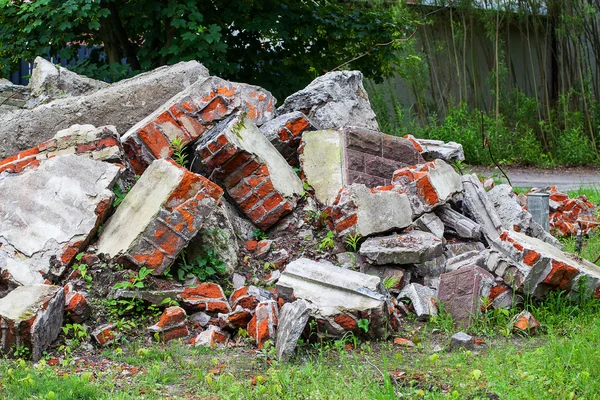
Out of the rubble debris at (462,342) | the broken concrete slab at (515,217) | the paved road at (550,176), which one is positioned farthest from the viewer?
the paved road at (550,176)

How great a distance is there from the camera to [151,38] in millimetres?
9266

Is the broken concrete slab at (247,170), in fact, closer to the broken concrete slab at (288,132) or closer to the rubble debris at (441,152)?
the broken concrete slab at (288,132)

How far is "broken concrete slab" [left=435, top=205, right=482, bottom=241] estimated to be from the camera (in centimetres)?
554

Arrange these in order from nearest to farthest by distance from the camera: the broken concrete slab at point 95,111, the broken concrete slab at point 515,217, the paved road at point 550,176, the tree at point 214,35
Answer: the broken concrete slab at point 515,217
the broken concrete slab at point 95,111
the tree at point 214,35
the paved road at point 550,176

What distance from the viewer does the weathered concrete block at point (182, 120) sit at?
559cm

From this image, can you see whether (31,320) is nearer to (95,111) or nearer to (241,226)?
(241,226)

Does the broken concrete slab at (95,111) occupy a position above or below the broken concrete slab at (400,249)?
above

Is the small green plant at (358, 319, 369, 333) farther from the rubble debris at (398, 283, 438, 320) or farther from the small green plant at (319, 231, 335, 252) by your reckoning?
the small green plant at (319, 231, 335, 252)

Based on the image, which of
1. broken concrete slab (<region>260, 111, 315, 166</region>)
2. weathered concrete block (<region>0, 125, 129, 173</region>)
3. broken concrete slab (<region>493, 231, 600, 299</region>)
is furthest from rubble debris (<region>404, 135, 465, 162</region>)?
weathered concrete block (<region>0, 125, 129, 173</region>)

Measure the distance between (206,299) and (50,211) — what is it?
1.20 metres

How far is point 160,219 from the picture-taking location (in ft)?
15.3

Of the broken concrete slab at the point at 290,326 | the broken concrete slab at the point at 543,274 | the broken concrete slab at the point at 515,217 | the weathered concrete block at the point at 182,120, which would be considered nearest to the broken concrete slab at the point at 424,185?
the broken concrete slab at the point at 515,217

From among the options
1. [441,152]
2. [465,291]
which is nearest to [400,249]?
[465,291]

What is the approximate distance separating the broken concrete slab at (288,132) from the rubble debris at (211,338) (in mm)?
2040
